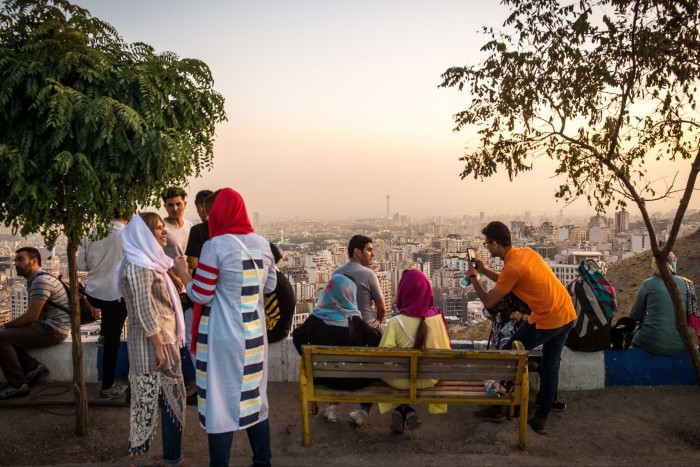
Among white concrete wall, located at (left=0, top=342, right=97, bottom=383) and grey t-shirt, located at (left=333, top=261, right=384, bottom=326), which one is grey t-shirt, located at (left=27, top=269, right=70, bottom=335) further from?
grey t-shirt, located at (left=333, top=261, right=384, bottom=326)

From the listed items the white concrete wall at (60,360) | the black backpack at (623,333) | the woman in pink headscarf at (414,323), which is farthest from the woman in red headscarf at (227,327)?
the black backpack at (623,333)

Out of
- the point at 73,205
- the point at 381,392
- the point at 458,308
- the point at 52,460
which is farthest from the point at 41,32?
the point at 458,308

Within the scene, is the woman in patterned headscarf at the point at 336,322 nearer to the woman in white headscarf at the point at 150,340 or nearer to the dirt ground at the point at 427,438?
the dirt ground at the point at 427,438

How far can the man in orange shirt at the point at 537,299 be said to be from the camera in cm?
489

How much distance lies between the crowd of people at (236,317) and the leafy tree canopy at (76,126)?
0.46 m

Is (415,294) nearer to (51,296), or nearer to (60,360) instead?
(51,296)

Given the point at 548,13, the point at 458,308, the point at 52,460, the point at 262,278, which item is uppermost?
the point at 548,13

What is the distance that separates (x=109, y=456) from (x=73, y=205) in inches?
77.7

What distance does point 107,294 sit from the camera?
220 inches

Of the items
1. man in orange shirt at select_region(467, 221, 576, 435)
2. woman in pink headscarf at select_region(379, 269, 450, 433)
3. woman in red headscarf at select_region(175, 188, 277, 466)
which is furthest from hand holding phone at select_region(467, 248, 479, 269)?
woman in red headscarf at select_region(175, 188, 277, 466)

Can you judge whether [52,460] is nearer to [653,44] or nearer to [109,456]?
[109,456]

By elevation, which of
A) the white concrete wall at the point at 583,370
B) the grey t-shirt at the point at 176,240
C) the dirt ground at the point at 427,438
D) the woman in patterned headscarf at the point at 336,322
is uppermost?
the grey t-shirt at the point at 176,240

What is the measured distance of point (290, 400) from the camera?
18.7ft

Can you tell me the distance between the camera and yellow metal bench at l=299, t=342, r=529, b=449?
4.49 metres
